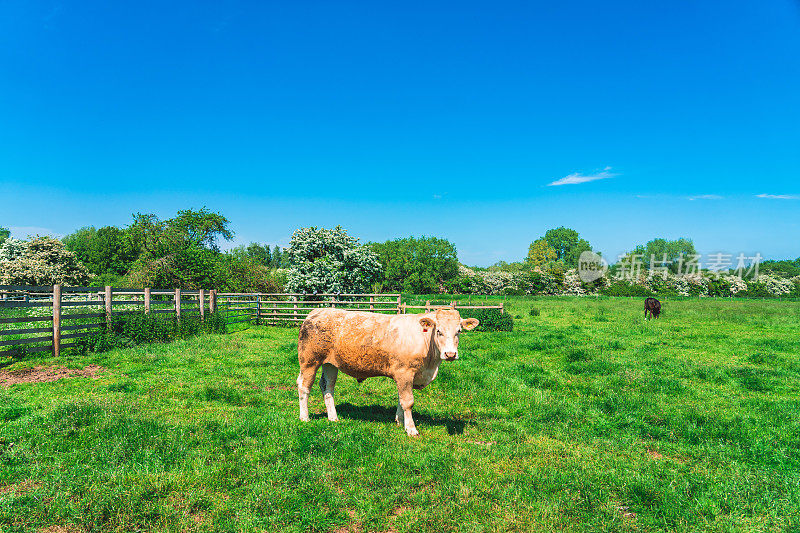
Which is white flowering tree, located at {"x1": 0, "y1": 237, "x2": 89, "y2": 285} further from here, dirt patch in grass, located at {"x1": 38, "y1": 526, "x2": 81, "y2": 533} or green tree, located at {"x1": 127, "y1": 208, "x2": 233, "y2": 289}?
dirt patch in grass, located at {"x1": 38, "y1": 526, "x2": 81, "y2": 533}

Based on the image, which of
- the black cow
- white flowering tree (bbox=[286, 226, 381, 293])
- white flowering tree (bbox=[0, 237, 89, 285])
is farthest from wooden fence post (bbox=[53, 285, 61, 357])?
white flowering tree (bbox=[0, 237, 89, 285])

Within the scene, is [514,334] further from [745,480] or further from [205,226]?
[205,226]

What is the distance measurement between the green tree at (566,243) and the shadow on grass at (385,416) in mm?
108650

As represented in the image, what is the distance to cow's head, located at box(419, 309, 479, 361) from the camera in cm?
548

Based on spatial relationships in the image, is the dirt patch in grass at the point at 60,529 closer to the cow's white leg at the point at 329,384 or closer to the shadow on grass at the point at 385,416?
the cow's white leg at the point at 329,384

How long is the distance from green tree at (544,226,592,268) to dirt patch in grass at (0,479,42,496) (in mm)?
112974

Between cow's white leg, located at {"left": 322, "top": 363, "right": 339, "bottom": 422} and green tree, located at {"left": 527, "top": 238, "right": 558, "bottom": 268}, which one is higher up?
green tree, located at {"left": 527, "top": 238, "right": 558, "bottom": 268}

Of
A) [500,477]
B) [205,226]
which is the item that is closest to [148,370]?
[500,477]

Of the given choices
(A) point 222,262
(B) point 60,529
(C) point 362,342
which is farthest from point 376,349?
(A) point 222,262

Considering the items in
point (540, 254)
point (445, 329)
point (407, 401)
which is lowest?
point (407, 401)

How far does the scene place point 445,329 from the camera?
18.5ft

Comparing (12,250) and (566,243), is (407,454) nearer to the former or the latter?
(12,250)

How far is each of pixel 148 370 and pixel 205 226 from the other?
30.8 metres

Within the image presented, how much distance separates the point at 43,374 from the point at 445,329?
33.1 feet
